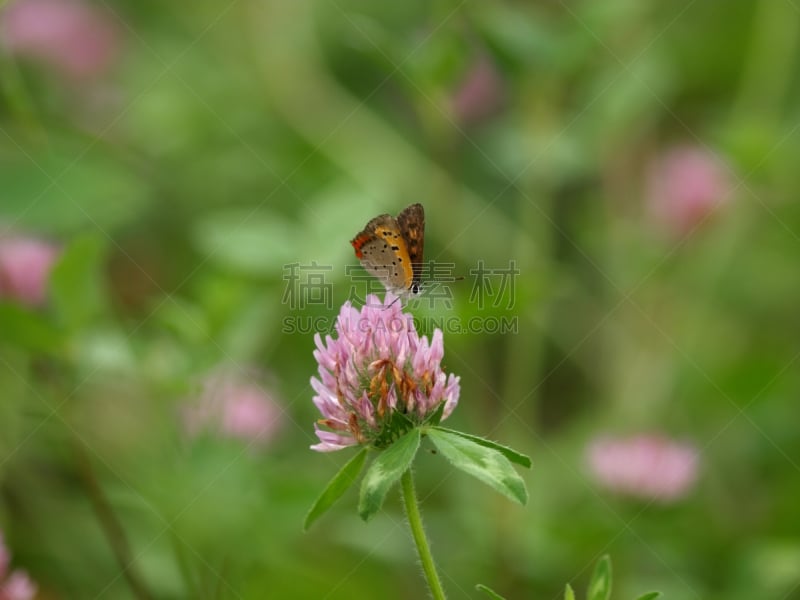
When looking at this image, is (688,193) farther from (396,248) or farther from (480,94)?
(396,248)

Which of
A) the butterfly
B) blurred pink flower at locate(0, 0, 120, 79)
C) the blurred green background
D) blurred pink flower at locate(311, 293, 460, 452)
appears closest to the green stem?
blurred pink flower at locate(311, 293, 460, 452)

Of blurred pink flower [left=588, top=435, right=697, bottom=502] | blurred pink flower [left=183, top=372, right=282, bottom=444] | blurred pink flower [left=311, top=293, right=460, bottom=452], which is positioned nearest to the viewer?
blurred pink flower [left=311, top=293, right=460, bottom=452]

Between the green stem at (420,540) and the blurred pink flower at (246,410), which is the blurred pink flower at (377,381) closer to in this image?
the green stem at (420,540)

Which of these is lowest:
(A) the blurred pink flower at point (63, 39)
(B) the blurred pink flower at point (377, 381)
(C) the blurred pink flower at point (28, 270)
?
(C) the blurred pink flower at point (28, 270)

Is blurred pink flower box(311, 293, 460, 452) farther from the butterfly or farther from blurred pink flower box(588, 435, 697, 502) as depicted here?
blurred pink flower box(588, 435, 697, 502)

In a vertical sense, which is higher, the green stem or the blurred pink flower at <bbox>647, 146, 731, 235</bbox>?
the blurred pink flower at <bbox>647, 146, 731, 235</bbox>

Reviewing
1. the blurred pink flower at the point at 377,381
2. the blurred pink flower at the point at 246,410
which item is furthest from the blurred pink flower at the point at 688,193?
the blurred pink flower at the point at 377,381

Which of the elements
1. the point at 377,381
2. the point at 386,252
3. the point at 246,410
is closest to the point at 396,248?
the point at 386,252

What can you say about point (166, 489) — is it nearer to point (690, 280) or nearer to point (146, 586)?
point (146, 586)
